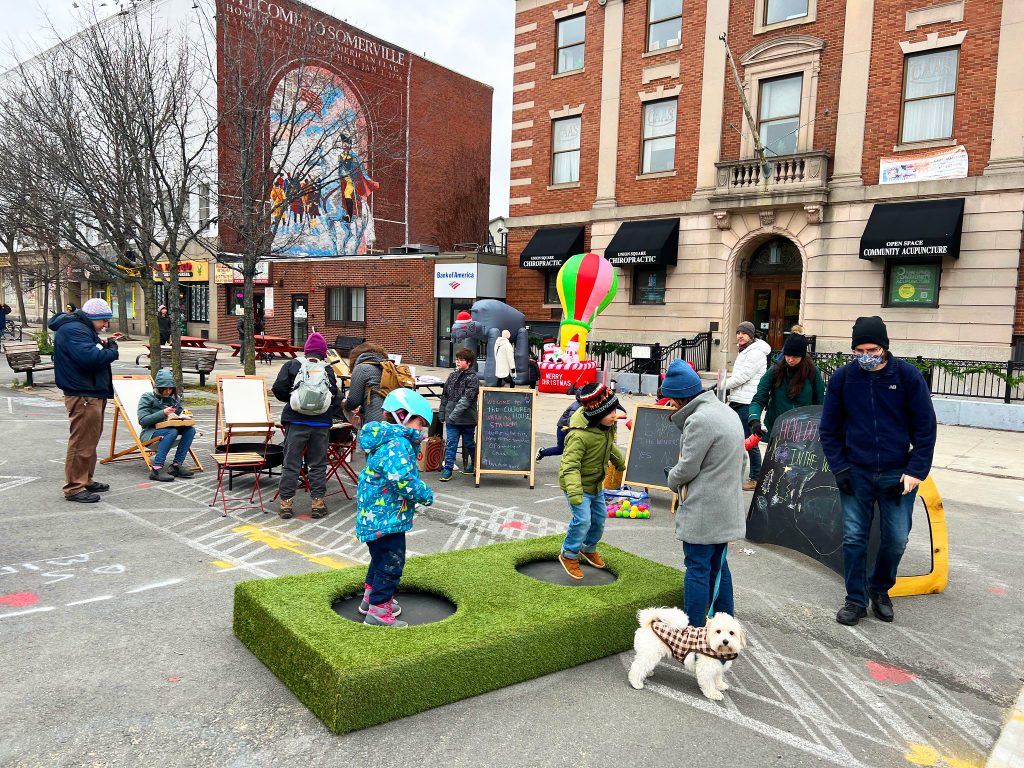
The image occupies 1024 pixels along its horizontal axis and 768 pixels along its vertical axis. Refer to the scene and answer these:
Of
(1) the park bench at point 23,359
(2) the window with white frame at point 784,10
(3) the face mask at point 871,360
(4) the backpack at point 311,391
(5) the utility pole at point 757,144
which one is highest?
(2) the window with white frame at point 784,10

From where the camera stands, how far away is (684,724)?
3.85m

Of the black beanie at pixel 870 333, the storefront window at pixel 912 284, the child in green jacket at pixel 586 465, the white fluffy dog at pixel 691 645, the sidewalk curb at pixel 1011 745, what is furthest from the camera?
the storefront window at pixel 912 284

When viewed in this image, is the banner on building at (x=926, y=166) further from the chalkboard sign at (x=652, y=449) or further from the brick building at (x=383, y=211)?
the chalkboard sign at (x=652, y=449)

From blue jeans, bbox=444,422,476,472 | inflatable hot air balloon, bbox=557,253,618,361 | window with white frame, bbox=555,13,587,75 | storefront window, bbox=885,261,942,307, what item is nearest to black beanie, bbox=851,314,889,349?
blue jeans, bbox=444,422,476,472

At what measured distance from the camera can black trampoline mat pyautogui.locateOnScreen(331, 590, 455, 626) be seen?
472cm

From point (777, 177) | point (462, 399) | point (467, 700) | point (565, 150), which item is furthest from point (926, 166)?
point (467, 700)

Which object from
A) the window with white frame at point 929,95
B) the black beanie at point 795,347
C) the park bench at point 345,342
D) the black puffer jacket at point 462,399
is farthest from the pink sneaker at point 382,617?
the park bench at point 345,342

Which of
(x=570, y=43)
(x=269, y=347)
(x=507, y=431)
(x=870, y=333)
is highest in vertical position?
(x=570, y=43)

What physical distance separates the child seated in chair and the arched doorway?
16.2m

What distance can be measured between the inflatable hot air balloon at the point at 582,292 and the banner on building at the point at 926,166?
7.22 m

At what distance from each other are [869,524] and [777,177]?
16220 mm

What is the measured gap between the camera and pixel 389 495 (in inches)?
174

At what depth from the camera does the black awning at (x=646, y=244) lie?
69.1 feet

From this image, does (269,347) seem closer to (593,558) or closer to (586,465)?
(593,558)
